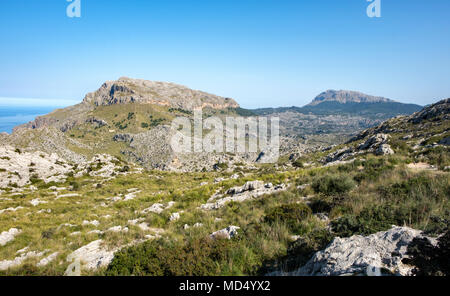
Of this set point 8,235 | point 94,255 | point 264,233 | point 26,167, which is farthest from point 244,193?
point 26,167

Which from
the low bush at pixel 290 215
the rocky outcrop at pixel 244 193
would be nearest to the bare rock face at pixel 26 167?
the rocky outcrop at pixel 244 193

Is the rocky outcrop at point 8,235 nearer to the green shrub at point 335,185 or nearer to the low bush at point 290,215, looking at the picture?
the low bush at point 290,215

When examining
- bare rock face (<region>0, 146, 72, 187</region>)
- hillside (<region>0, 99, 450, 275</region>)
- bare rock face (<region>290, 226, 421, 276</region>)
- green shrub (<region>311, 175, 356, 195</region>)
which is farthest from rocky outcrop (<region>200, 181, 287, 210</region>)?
bare rock face (<region>0, 146, 72, 187</region>)

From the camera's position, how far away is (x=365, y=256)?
3793 mm

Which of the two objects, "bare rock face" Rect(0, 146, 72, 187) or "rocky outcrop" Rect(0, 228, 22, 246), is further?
"bare rock face" Rect(0, 146, 72, 187)

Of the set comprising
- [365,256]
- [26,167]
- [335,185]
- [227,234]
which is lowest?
[26,167]

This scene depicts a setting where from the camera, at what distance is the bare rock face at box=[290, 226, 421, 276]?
138 inches

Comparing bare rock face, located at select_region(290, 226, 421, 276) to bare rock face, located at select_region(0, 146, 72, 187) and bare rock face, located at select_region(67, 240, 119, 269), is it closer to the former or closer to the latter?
bare rock face, located at select_region(67, 240, 119, 269)

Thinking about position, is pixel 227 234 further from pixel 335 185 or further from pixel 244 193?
pixel 244 193

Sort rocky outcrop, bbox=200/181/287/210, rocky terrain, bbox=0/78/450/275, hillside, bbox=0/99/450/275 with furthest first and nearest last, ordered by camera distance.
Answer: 1. rocky outcrop, bbox=200/181/287/210
2. rocky terrain, bbox=0/78/450/275
3. hillside, bbox=0/99/450/275

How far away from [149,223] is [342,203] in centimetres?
998

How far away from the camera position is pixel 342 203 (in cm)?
802

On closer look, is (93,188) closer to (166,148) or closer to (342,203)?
(342,203)
